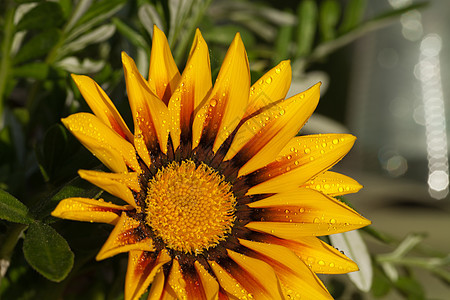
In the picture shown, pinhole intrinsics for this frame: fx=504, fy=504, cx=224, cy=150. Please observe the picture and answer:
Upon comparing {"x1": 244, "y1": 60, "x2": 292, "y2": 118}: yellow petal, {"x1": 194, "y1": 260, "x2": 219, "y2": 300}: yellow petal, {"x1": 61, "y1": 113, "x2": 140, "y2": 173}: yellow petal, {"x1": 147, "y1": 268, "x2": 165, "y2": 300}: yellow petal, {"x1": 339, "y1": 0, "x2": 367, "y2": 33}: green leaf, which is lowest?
{"x1": 147, "y1": 268, "x2": 165, "y2": 300}: yellow petal

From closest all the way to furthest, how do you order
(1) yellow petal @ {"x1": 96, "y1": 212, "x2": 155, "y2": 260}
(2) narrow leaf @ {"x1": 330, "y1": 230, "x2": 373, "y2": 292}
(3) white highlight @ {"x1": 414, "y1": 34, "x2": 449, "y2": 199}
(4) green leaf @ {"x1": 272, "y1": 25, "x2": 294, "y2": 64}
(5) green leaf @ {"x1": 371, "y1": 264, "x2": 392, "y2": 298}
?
1. (1) yellow petal @ {"x1": 96, "y1": 212, "x2": 155, "y2": 260}
2. (2) narrow leaf @ {"x1": 330, "y1": 230, "x2": 373, "y2": 292}
3. (5) green leaf @ {"x1": 371, "y1": 264, "x2": 392, "y2": 298}
4. (4) green leaf @ {"x1": 272, "y1": 25, "x2": 294, "y2": 64}
5. (3) white highlight @ {"x1": 414, "y1": 34, "x2": 449, "y2": 199}

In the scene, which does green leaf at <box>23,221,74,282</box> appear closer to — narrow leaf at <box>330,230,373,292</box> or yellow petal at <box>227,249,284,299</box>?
yellow petal at <box>227,249,284,299</box>

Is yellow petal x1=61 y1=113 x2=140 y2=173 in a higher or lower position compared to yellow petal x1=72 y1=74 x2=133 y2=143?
lower

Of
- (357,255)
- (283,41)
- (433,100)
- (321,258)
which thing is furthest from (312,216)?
(433,100)

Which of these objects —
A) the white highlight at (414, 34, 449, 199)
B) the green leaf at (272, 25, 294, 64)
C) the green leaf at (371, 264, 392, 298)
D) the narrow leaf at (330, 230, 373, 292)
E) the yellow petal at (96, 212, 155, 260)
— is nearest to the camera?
the yellow petal at (96, 212, 155, 260)

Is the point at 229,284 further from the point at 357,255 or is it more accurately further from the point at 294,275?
the point at 357,255

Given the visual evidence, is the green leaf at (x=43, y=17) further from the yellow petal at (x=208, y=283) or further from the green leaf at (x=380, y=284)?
the green leaf at (x=380, y=284)

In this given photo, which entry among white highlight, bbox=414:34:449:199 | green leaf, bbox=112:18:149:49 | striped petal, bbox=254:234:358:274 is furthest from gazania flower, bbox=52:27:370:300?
white highlight, bbox=414:34:449:199

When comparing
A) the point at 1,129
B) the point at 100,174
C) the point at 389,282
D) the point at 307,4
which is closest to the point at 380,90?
the point at 307,4

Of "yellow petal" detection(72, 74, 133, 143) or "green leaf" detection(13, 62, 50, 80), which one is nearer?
"yellow petal" detection(72, 74, 133, 143)
